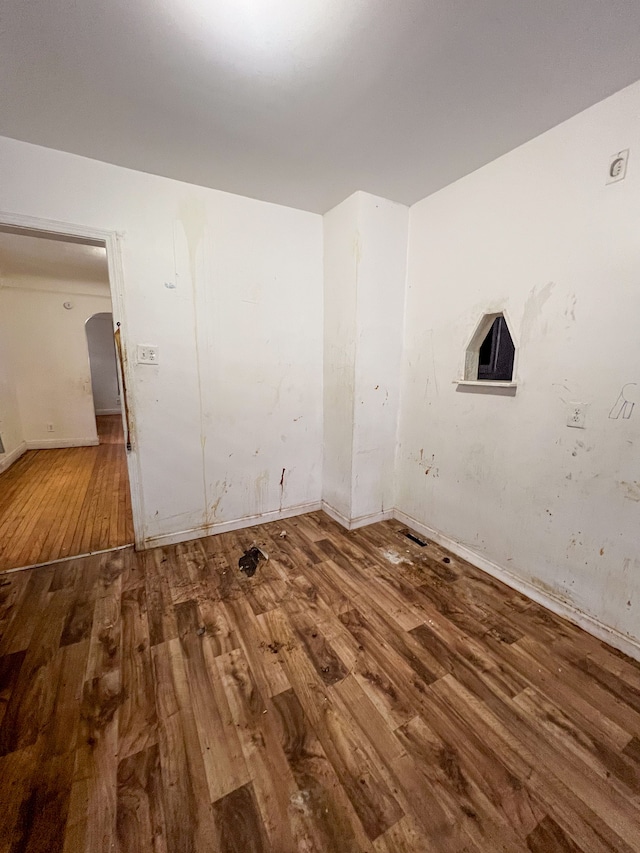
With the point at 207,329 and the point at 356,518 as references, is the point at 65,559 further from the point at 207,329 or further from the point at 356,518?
→ the point at 356,518

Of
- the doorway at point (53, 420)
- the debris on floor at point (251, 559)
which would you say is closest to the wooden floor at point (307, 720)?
the debris on floor at point (251, 559)

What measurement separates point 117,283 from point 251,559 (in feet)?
6.50

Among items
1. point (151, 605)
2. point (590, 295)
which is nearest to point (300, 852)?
point (151, 605)

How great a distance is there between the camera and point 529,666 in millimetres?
1420

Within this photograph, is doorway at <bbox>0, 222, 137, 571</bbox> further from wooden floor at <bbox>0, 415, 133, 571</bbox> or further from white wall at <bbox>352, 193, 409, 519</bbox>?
white wall at <bbox>352, 193, 409, 519</bbox>

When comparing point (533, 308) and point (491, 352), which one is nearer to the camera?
point (533, 308)

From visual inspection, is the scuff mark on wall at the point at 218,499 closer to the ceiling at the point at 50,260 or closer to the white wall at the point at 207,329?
the white wall at the point at 207,329

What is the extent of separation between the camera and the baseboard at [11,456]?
3.87 meters

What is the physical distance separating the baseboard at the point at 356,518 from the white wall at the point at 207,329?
27 cm

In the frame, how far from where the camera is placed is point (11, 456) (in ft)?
13.6

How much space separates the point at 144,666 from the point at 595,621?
2131 millimetres

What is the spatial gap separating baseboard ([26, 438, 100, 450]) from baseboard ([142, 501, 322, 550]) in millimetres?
3784

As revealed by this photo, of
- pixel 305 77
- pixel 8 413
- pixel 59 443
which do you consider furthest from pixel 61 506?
pixel 305 77

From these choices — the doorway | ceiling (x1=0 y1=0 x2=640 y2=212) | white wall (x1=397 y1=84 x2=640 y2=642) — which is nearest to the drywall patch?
white wall (x1=397 y1=84 x2=640 y2=642)
